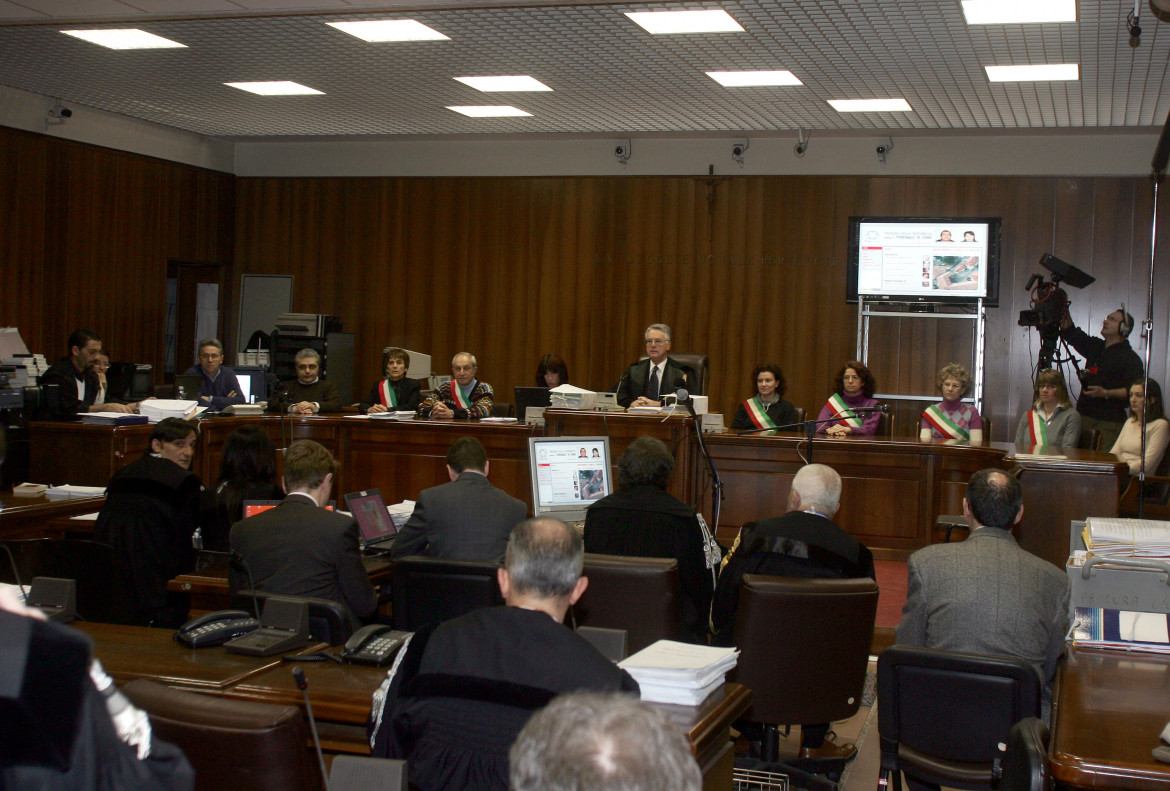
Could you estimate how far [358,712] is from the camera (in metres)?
2.27

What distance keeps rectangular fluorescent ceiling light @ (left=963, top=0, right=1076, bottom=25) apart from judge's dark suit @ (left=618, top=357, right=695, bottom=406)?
113 inches

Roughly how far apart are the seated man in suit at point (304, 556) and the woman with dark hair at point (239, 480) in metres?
0.76

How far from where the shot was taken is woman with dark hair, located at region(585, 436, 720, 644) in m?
4.12

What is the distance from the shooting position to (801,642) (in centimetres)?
342

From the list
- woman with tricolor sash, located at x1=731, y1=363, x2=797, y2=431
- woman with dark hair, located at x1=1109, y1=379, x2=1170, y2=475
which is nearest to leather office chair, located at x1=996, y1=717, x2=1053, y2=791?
woman with tricolor sash, located at x1=731, y1=363, x2=797, y2=431

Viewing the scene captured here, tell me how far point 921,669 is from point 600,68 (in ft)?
19.4

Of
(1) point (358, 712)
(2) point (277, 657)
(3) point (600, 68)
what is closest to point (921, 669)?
(1) point (358, 712)

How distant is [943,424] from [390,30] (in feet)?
14.9

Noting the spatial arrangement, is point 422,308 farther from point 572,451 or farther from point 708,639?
point 708,639

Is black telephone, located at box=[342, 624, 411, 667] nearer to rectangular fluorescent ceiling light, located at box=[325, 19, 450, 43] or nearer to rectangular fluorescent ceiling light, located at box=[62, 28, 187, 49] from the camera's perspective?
rectangular fluorescent ceiling light, located at box=[325, 19, 450, 43]

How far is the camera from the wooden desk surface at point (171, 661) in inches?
93.7

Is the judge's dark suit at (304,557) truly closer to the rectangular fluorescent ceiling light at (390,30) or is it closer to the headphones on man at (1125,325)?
the rectangular fluorescent ceiling light at (390,30)

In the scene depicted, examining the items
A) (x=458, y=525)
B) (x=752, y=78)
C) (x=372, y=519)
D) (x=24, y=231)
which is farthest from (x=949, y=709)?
(x=24, y=231)

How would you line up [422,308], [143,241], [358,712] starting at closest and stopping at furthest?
[358,712] → [143,241] → [422,308]
